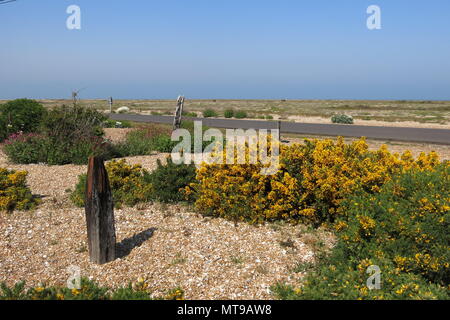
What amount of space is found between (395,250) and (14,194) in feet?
20.2

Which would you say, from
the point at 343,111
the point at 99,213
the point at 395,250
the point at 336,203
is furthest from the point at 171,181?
the point at 343,111

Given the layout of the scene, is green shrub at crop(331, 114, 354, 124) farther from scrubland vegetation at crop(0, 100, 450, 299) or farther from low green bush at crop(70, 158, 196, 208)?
low green bush at crop(70, 158, 196, 208)

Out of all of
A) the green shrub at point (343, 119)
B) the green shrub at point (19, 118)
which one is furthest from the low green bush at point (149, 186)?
the green shrub at point (343, 119)

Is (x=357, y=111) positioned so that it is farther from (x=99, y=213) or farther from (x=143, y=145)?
(x=99, y=213)

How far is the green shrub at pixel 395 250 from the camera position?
3.79 metres

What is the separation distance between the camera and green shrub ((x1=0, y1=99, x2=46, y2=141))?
590 inches

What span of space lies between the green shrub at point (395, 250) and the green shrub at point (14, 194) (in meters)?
4.98

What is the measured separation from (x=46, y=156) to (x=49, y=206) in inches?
182

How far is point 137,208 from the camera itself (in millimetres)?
7102

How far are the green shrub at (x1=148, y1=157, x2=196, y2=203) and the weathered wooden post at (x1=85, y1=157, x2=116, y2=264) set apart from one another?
2.45 metres

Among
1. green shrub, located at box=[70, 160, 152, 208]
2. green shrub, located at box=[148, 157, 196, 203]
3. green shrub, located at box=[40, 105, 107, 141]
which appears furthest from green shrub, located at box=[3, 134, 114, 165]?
green shrub, located at box=[148, 157, 196, 203]

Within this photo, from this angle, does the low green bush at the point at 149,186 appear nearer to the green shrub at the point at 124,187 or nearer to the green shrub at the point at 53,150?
the green shrub at the point at 124,187
